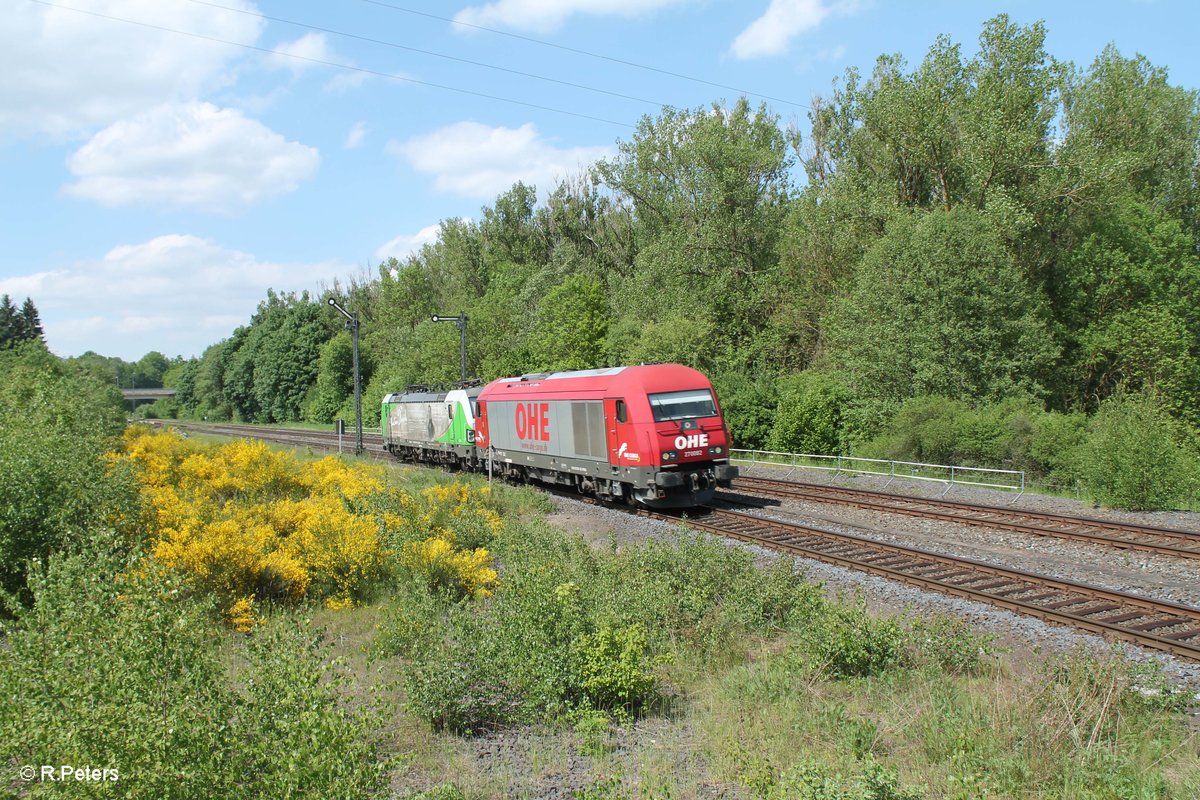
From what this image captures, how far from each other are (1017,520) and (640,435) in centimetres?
789

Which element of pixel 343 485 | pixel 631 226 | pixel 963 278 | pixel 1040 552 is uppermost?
pixel 631 226

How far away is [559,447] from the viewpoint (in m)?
21.9

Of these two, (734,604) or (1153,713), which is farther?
(734,604)

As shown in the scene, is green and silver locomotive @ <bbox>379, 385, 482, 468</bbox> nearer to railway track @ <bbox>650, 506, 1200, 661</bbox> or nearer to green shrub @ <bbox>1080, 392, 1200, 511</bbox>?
railway track @ <bbox>650, 506, 1200, 661</bbox>

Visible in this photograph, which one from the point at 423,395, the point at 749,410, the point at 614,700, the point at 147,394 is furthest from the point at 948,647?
the point at 147,394

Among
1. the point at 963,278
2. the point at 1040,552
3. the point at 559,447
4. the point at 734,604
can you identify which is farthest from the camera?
the point at 963,278

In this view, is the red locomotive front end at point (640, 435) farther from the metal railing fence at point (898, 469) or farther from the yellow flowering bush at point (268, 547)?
the metal railing fence at point (898, 469)

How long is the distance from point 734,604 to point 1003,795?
4335 mm

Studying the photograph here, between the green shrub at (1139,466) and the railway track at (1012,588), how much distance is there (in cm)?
703

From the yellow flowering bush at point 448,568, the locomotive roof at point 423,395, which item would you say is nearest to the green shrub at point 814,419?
the locomotive roof at point 423,395

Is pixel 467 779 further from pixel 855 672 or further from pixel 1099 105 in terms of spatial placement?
pixel 1099 105

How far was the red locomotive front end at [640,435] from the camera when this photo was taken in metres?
18.1

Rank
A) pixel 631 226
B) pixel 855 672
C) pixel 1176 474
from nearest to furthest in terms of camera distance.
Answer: pixel 855 672 → pixel 1176 474 → pixel 631 226

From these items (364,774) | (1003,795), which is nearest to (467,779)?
(364,774)
